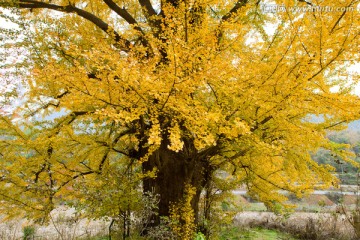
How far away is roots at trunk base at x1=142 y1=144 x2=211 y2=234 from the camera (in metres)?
5.36

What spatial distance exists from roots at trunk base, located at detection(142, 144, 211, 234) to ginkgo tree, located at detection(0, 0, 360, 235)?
2 centimetres

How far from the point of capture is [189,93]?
11.1ft

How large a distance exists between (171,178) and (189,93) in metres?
2.67

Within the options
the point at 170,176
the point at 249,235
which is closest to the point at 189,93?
the point at 170,176

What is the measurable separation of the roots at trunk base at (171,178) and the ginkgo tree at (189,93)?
0.02 m

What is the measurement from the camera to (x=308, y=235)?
7969 millimetres

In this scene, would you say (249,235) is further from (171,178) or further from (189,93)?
(189,93)

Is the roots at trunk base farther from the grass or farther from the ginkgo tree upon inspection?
the grass

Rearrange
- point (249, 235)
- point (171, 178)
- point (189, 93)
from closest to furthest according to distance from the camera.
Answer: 1. point (189, 93)
2. point (171, 178)
3. point (249, 235)

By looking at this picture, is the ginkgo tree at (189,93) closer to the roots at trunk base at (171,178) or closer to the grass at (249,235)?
the roots at trunk base at (171,178)

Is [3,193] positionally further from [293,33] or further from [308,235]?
[308,235]


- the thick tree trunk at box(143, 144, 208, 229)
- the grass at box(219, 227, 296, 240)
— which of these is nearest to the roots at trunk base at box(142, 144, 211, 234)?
the thick tree trunk at box(143, 144, 208, 229)

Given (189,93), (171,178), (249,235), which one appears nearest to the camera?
(189,93)

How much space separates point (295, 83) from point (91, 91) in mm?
2231
